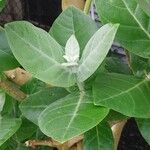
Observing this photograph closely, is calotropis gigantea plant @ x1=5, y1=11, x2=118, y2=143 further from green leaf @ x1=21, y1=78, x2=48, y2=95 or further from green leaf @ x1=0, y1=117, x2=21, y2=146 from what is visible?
green leaf @ x1=21, y1=78, x2=48, y2=95

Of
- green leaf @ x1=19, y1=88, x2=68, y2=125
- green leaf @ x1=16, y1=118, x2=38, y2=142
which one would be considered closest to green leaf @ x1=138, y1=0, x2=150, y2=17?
green leaf @ x1=19, y1=88, x2=68, y2=125

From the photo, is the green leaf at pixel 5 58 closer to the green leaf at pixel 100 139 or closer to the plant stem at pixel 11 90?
the plant stem at pixel 11 90

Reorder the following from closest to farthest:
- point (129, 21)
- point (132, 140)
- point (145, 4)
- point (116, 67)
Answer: point (145, 4) < point (129, 21) < point (116, 67) < point (132, 140)

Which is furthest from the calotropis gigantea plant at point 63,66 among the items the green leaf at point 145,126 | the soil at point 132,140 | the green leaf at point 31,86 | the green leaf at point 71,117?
the soil at point 132,140

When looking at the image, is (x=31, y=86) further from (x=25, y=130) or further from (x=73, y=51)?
(x=73, y=51)

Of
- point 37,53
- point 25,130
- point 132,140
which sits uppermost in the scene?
Result: point 37,53

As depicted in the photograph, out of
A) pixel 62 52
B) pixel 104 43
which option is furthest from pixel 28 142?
pixel 104 43

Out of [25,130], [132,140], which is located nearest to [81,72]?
[25,130]
